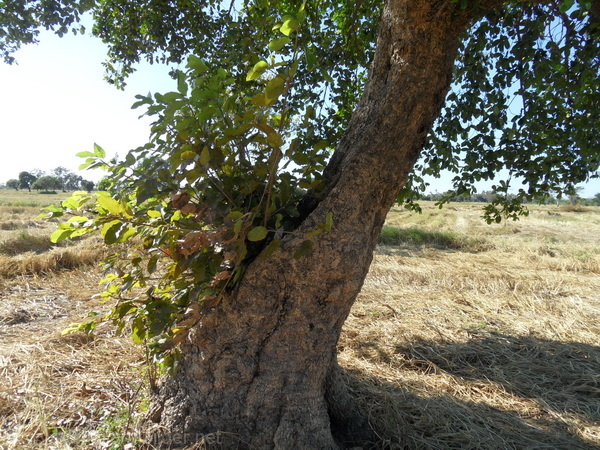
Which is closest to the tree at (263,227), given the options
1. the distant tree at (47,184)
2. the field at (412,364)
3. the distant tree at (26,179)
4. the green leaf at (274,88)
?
the green leaf at (274,88)

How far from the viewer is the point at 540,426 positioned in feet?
6.95

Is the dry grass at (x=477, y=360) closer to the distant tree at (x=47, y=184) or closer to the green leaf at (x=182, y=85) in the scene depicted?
the green leaf at (x=182, y=85)

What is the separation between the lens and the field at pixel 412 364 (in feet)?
6.20

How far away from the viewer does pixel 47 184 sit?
248 feet

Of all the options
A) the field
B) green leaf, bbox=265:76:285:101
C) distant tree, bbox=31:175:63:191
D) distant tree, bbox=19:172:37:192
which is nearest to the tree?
green leaf, bbox=265:76:285:101

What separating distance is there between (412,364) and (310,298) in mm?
1762

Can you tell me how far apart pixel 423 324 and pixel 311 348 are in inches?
96.9

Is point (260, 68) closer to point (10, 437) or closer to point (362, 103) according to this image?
point (362, 103)

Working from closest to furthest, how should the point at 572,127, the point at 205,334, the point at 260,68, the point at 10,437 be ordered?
1. the point at 260,68
2. the point at 205,334
3. the point at 10,437
4. the point at 572,127

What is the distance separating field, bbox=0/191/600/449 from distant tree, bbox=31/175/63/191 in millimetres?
85127

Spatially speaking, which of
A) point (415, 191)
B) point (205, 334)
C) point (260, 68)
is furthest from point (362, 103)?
point (415, 191)

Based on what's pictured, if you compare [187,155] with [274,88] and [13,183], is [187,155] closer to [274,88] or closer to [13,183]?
[274,88]

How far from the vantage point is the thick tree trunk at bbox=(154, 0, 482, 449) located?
Result: 1548 mm

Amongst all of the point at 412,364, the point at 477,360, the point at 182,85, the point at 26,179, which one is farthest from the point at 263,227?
the point at 26,179
